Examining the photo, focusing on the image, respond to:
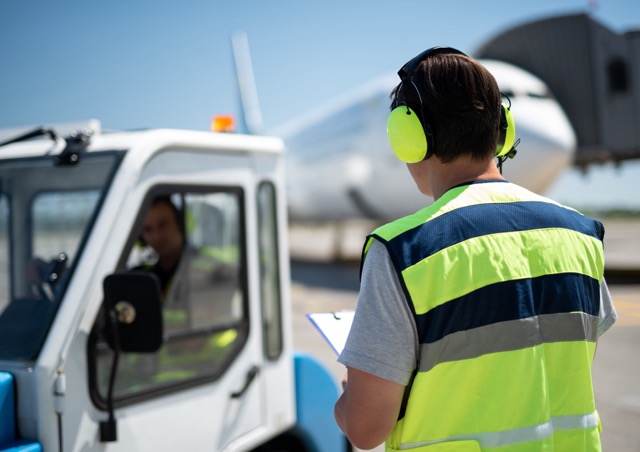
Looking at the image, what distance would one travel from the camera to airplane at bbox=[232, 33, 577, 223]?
11914 mm

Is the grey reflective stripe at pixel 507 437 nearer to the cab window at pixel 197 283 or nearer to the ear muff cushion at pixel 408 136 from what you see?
the ear muff cushion at pixel 408 136

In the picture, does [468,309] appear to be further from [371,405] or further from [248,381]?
[248,381]

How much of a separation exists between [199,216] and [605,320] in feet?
4.77

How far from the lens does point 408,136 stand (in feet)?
4.11

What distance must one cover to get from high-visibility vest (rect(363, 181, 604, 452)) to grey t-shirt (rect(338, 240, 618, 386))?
19mm

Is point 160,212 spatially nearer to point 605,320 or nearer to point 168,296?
point 168,296

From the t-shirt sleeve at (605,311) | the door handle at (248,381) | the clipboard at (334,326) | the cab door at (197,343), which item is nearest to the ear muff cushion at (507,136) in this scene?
the t-shirt sleeve at (605,311)

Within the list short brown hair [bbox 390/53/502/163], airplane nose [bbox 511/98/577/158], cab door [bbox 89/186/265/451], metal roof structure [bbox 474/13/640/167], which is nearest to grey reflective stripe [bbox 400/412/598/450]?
short brown hair [bbox 390/53/502/163]

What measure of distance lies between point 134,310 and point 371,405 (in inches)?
29.3

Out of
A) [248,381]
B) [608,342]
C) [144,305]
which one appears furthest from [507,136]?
[608,342]

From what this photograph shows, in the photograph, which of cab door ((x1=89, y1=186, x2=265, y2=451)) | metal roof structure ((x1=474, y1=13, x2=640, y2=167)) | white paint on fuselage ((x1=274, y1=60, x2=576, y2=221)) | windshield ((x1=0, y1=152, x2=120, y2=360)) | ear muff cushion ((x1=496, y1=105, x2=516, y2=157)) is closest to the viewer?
ear muff cushion ((x1=496, y1=105, x2=516, y2=157))

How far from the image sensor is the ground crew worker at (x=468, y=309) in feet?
3.70

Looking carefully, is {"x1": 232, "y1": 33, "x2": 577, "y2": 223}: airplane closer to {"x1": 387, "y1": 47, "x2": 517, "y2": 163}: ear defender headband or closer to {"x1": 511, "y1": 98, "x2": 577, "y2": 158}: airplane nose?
{"x1": 511, "y1": 98, "x2": 577, "y2": 158}: airplane nose

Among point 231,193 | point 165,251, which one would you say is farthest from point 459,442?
point 165,251
